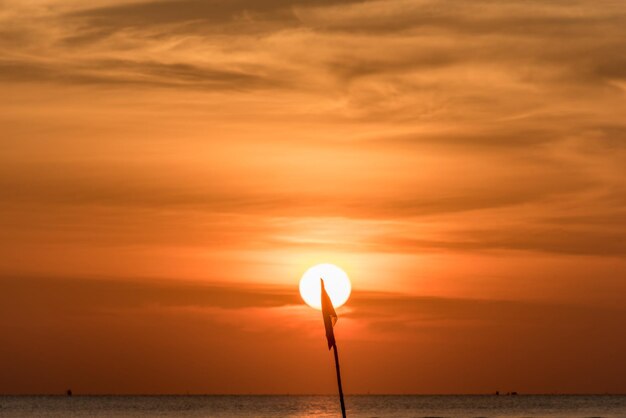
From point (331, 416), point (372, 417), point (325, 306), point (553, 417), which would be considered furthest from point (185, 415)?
point (325, 306)

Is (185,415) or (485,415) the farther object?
(185,415)

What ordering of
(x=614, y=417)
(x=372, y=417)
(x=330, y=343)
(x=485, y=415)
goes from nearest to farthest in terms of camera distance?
(x=330, y=343)
(x=614, y=417)
(x=372, y=417)
(x=485, y=415)

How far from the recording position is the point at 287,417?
185250 mm

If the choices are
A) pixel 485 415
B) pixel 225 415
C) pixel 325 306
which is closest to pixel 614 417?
pixel 485 415

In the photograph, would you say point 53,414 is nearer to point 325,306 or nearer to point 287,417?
point 287,417

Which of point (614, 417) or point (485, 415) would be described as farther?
point (485, 415)

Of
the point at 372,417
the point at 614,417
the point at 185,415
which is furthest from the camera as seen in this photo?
the point at 185,415

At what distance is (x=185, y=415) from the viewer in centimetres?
19588

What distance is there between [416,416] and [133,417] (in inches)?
1586

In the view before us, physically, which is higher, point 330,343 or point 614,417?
point 330,343

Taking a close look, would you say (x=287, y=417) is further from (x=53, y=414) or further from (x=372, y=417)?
(x=53, y=414)

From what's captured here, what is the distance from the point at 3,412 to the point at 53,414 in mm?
7391

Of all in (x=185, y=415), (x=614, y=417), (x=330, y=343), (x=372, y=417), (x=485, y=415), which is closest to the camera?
(x=330, y=343)

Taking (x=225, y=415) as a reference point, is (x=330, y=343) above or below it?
above
